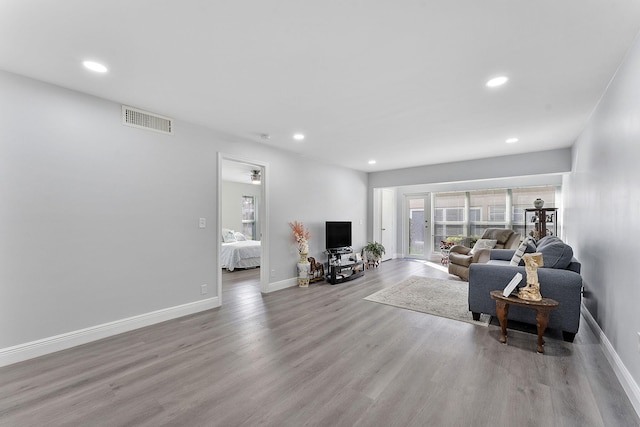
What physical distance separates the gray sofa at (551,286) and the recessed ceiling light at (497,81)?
6.14 feet

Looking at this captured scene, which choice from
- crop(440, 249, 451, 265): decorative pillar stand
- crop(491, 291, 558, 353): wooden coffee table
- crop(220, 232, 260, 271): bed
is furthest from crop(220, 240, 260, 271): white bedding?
crop(491, 291, 558, 353): wooden coffee table

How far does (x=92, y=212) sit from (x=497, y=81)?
4124 millimetres

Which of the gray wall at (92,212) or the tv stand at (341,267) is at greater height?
the gray wall at (92,212)

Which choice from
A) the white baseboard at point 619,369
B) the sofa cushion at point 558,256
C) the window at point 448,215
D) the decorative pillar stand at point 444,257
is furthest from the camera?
the window at point 448,215

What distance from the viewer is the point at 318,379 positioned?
2143 mm

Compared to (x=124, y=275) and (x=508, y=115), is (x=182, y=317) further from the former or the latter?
(x=508, y=115)

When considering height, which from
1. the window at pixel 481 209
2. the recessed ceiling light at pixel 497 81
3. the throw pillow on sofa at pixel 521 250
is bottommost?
the throw pillow on sofa at pixel 521 250

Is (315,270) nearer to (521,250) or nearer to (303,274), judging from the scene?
(303,274)

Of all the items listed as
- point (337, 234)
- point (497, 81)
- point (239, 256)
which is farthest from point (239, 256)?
point (497, 81)

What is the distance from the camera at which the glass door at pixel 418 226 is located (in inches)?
321

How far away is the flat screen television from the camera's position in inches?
224

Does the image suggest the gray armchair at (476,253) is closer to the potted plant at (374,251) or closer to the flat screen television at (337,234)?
the potted plant at (374,251)

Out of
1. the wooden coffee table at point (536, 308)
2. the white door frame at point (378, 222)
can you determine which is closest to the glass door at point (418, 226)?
the white door frame at point (378, 222)

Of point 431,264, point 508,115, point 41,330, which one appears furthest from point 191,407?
point 431,264
